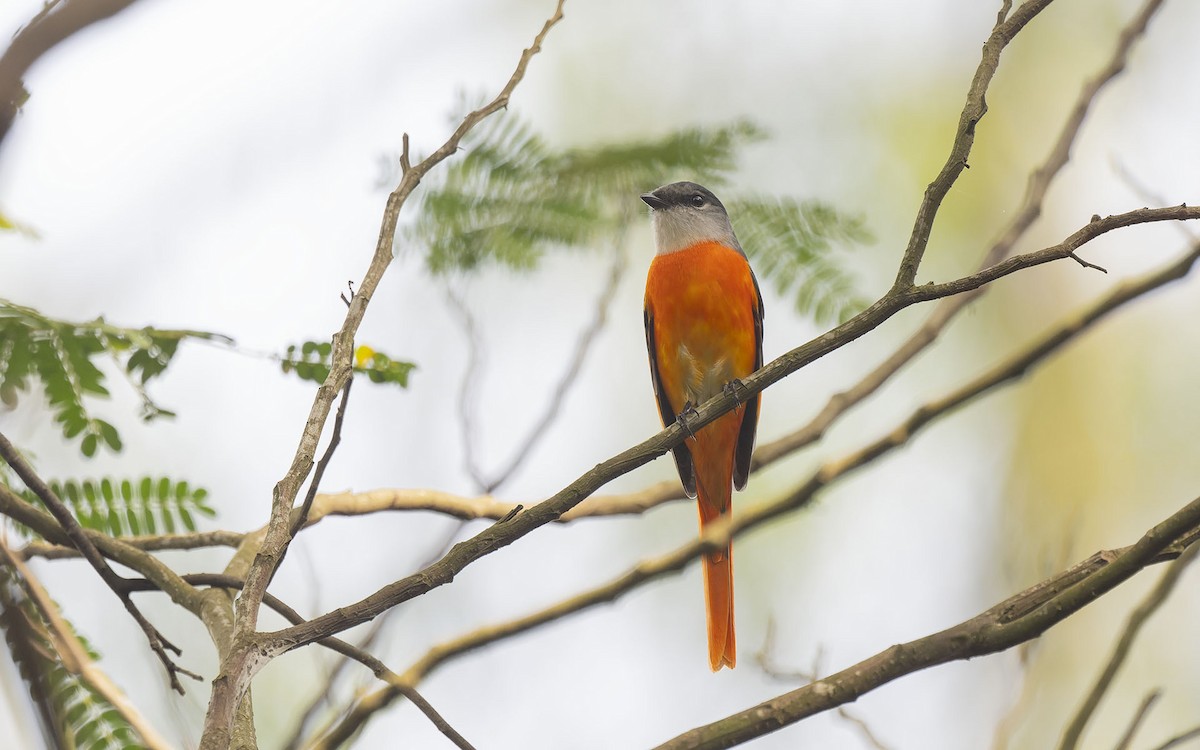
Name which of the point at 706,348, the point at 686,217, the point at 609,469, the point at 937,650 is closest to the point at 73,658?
the point at 609,469

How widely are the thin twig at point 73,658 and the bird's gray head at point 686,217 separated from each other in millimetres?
3641

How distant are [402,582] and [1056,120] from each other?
372 inches

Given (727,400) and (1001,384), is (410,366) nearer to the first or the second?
(727,400)

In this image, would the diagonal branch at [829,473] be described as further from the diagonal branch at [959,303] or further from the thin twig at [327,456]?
the thin twig at [327,456]

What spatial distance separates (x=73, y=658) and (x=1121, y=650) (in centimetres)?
242

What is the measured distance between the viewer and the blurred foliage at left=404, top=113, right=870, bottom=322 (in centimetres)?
410

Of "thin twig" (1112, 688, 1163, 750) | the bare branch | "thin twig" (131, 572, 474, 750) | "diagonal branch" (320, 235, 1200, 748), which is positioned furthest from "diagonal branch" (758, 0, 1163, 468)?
the bare branch

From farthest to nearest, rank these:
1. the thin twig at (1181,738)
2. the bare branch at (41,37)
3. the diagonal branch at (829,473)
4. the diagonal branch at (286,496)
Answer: the diagonal branch at (829,473) → the thin twig at (1181,738) → the diagonal branch at (286,496) → the bare branch at (41,37)

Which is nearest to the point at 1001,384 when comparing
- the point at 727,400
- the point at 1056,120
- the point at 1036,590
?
the point at 727,400

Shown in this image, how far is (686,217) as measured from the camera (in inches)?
217

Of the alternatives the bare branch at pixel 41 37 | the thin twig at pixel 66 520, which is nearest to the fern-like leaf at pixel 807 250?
the thin twig at pixel 66 520

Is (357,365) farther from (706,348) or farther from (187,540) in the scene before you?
(706,348)

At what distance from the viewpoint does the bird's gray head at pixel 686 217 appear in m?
5.46

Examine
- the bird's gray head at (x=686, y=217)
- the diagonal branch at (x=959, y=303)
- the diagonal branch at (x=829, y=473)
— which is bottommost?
the diagonal branch at (x=829, y=473)
